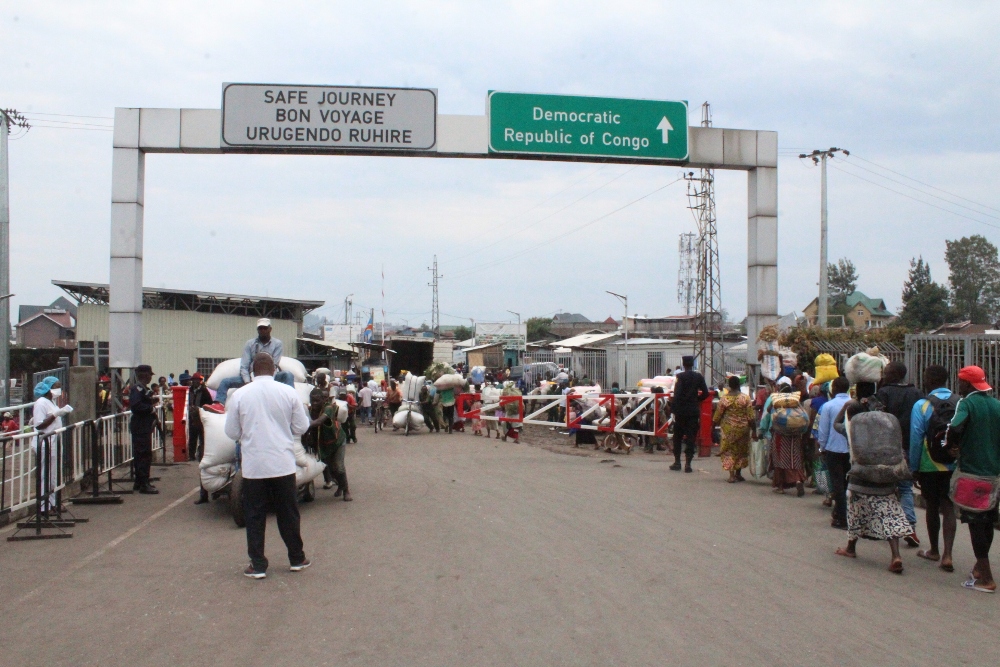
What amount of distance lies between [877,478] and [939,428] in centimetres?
65

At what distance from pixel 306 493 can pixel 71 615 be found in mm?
5055

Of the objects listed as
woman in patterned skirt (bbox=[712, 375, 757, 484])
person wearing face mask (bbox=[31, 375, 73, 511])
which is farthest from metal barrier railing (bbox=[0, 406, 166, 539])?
woman in patterned skirt (bbox=[712, 375, 757, 484])

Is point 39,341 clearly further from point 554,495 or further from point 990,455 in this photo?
point 990,455

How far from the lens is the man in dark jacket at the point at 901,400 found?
25.7 ft

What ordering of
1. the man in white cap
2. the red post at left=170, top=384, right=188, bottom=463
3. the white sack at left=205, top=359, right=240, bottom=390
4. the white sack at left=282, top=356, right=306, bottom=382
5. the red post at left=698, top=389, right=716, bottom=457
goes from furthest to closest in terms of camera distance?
the red post at left=698, top=389, right=716, bottom=457, the red post at left=170, top=384, right=188, bottom=463, the white sack at left=205, top=359, right=240, bottom=390, the white sack at left=282, top=356, right=306, bottom=382, the man in white cap

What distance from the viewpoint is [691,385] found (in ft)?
45.9

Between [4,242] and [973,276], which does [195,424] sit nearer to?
[4,242]

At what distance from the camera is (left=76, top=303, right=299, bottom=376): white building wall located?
3809cm

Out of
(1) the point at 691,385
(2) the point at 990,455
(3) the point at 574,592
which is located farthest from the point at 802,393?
(3) the point at 574,592

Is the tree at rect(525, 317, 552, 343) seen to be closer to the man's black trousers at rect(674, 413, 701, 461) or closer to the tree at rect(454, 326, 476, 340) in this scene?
the tree at rect(454, 326, 476, 340)

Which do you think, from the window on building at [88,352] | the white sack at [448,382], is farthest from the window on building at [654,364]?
the window on building at [88,352]

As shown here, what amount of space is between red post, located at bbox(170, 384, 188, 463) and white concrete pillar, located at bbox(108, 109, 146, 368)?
2.73m

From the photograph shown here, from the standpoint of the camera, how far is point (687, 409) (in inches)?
549

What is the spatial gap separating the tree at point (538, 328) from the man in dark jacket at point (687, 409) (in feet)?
243
